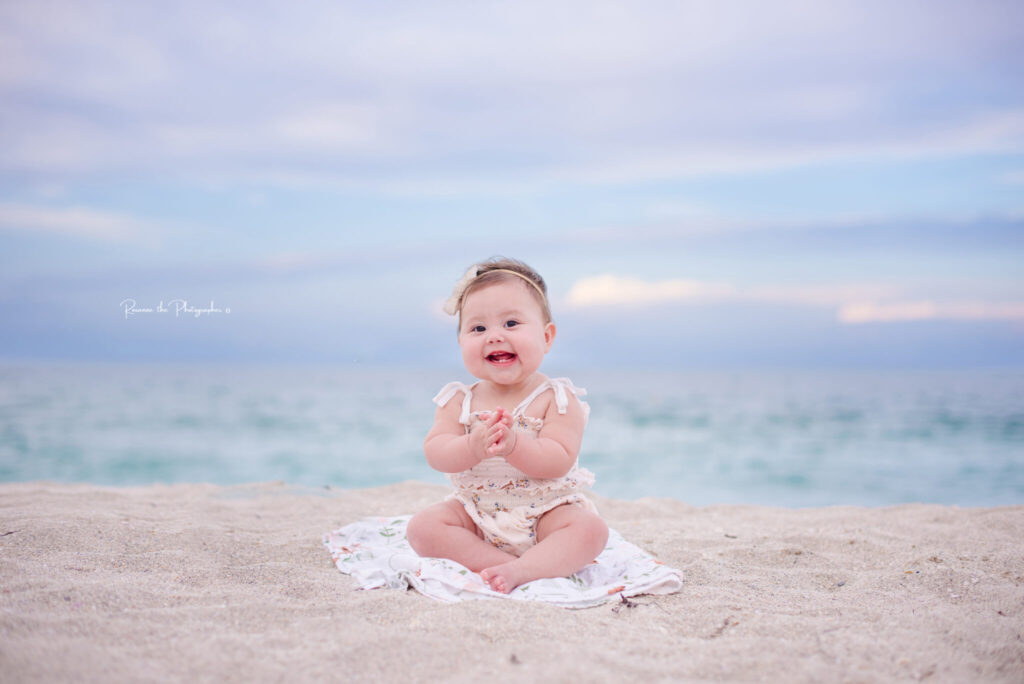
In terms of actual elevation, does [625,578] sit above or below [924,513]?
below

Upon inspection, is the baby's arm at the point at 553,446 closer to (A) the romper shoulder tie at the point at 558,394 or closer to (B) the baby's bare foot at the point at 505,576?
(A) the romper shoulder tie at the point at 558,394

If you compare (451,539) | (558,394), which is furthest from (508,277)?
(451,539)

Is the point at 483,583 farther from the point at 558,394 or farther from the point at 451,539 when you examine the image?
the point at 558,394

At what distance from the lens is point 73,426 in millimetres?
15867

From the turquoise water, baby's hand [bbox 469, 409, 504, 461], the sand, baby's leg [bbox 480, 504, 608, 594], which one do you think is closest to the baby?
baby's leg [bbox 480, 504, 608, 594]

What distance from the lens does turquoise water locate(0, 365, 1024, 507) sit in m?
10.6

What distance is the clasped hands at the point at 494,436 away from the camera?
9.11ft

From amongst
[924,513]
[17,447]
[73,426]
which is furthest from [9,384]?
[924,513]

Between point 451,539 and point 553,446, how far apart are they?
67 cm

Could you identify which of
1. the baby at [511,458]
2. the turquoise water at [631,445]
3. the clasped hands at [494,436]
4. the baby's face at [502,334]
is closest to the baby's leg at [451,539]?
the baby at [511,458]

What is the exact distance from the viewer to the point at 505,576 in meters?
2.85

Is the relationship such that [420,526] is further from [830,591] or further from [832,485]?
[832,485]

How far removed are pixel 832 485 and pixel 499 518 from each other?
8.90 metres

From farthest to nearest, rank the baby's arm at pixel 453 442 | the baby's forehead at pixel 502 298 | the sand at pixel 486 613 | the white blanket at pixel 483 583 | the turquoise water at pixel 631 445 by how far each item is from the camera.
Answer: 1. the turquoise water at pixel 631 445
2. the baby's forehead at pixel 502 298
3. the baby's arm at pixel 453 442
4. the white blanket at pixel 483 583
5. the sand at pixel 486 613
